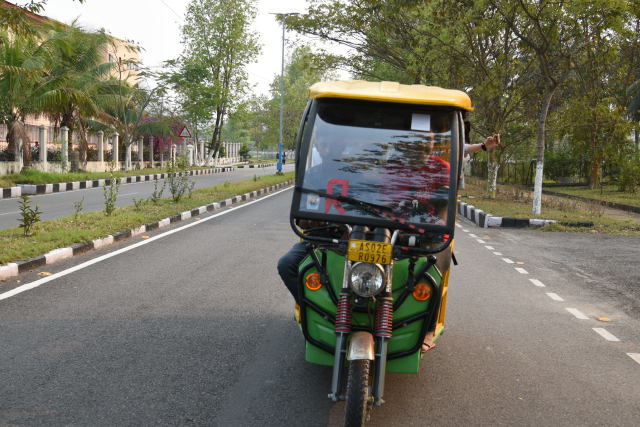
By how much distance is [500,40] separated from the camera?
21.5 m

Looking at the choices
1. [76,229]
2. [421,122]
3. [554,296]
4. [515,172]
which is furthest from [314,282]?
[515,172]

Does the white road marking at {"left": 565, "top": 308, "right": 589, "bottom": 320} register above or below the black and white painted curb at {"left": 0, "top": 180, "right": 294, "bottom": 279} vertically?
below

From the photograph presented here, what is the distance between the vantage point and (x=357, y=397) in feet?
9.53

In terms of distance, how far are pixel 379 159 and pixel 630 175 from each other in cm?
2424

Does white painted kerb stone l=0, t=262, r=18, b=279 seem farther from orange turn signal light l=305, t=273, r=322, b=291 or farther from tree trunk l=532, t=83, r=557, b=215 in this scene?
tree trunk l=532, t=83, r=557, b=215

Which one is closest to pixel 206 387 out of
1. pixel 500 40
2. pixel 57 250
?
pixel 57 250

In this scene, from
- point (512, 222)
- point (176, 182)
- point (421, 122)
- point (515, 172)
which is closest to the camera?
point (421, 122)

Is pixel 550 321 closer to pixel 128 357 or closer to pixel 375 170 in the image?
pixel 375 170

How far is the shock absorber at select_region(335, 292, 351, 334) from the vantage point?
3.15m

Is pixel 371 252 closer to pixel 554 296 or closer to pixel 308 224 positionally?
pixel 308 224

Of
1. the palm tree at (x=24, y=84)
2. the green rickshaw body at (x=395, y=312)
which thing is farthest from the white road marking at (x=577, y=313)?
the palm tree at (x=24, y=84)

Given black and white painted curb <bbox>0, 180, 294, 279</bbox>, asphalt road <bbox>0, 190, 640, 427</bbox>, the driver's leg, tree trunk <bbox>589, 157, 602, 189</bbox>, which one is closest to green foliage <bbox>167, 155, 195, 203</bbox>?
black and white painted curb <bbox>0, 180, 294, 279</bbox>

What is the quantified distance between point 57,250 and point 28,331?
3.39 m

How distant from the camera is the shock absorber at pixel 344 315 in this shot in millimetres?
3154
